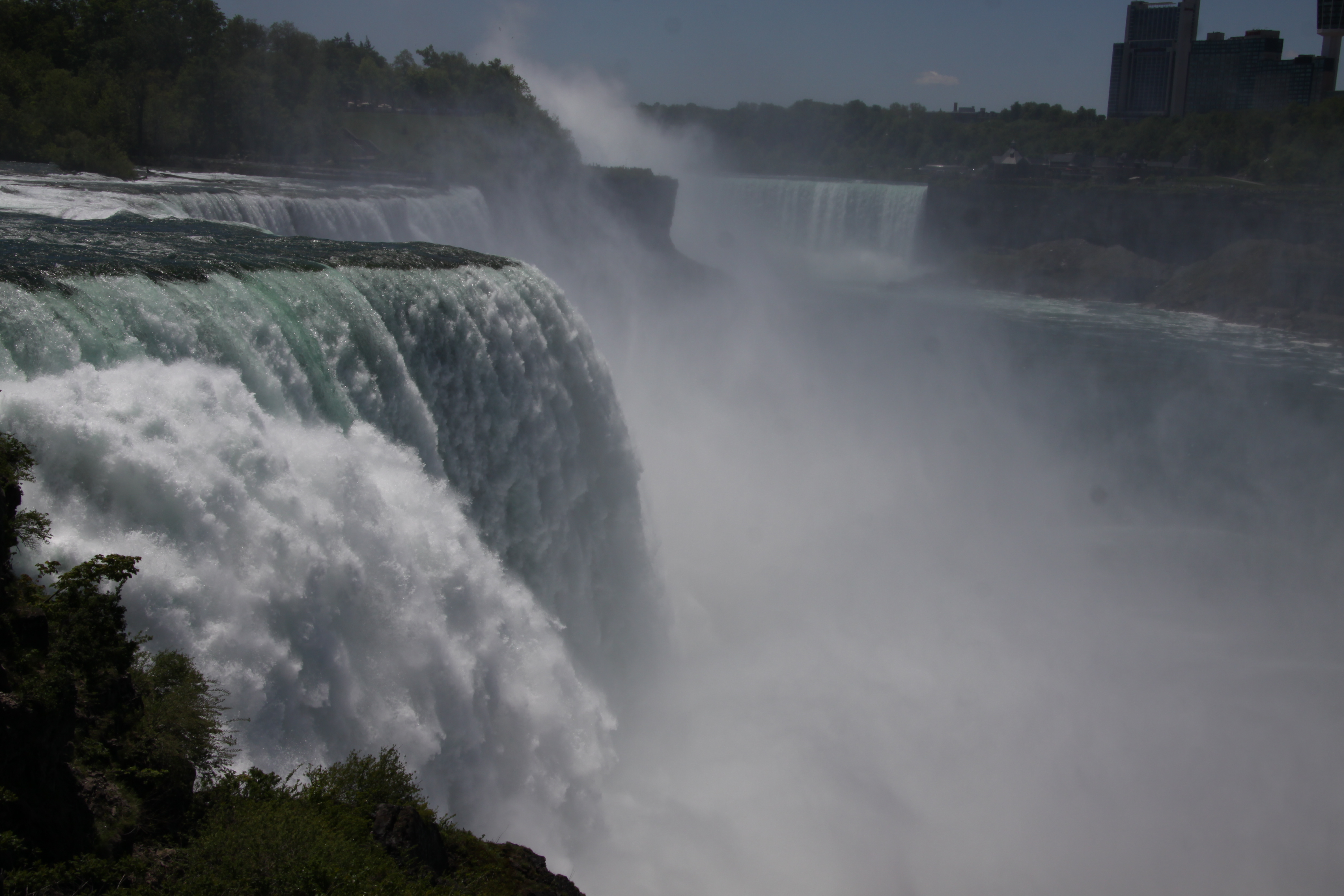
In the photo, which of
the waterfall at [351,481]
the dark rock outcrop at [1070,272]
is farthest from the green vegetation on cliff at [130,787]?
the dark rock outcrop at [1070,272]

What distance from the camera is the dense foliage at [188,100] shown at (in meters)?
20.8

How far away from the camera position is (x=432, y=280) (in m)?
8.92

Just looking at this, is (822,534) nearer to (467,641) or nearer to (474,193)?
(467,641)

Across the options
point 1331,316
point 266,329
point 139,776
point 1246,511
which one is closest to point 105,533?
point 139,776

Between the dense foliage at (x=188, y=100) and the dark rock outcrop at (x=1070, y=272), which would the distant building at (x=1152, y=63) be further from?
the dense foliage at (x=188, y=100)

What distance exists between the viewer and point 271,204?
14.5 meters

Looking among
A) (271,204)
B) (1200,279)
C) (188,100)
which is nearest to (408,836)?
(271,204)

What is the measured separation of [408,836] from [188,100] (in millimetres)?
27578

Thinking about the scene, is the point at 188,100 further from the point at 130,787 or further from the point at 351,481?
the point at 130,787

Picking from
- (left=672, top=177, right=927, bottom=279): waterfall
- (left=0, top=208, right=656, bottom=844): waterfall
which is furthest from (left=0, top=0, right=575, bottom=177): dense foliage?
(left=0, top=208, right=656, bottom=844): waterfall

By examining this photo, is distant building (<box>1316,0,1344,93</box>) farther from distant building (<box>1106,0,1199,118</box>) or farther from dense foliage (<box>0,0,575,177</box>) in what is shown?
dense foliage (<box>0,0,575,177</box>)

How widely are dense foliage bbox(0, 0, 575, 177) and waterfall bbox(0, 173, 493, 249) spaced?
3.12m

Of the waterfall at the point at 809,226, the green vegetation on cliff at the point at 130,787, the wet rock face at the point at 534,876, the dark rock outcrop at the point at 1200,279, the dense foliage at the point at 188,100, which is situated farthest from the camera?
the waterfall at the point at 809,226

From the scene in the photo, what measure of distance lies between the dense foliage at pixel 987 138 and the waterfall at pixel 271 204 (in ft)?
157
